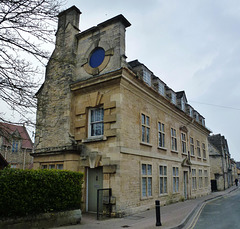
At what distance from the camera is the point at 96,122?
1359 cm

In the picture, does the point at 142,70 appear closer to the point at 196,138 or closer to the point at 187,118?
the point at 187,118

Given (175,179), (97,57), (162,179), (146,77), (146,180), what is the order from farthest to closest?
(175,179), (162,179), (146,77), (97,57), (146,180)

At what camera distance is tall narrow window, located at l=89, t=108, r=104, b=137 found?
13.4 m

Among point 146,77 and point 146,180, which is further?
point 146,77

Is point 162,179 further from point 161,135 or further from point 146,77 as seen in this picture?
point 146,77

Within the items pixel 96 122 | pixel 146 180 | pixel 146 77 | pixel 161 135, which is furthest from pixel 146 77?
pixel 146 180

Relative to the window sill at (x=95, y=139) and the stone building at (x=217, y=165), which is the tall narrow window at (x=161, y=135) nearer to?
the window sill at (x=95, y=139)

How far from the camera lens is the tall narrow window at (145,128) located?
1450 cm

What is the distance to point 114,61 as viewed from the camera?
13258 mm

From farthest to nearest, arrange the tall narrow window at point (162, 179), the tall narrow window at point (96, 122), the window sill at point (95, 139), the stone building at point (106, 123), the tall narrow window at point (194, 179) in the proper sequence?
the tall narrow window at point (194, 179) < the tall narrow window at point (162, 179) < the tall narrow window at point (96, 122) < the window sill at point (95, 139) < the stone building at point (106, 123)

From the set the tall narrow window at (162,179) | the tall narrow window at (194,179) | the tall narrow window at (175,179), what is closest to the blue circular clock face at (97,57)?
the tall narrow window at (162,179)

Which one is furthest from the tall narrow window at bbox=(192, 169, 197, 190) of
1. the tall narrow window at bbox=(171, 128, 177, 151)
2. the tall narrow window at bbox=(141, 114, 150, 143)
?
the tall narrow window at bbox=(141, 114, 150, 143)

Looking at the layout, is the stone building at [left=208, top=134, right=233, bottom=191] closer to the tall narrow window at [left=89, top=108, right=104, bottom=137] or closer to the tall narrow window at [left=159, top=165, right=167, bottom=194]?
the tall narrow window at [left=159, top=165, right=167, bottom=194]

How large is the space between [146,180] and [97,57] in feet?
26.7
